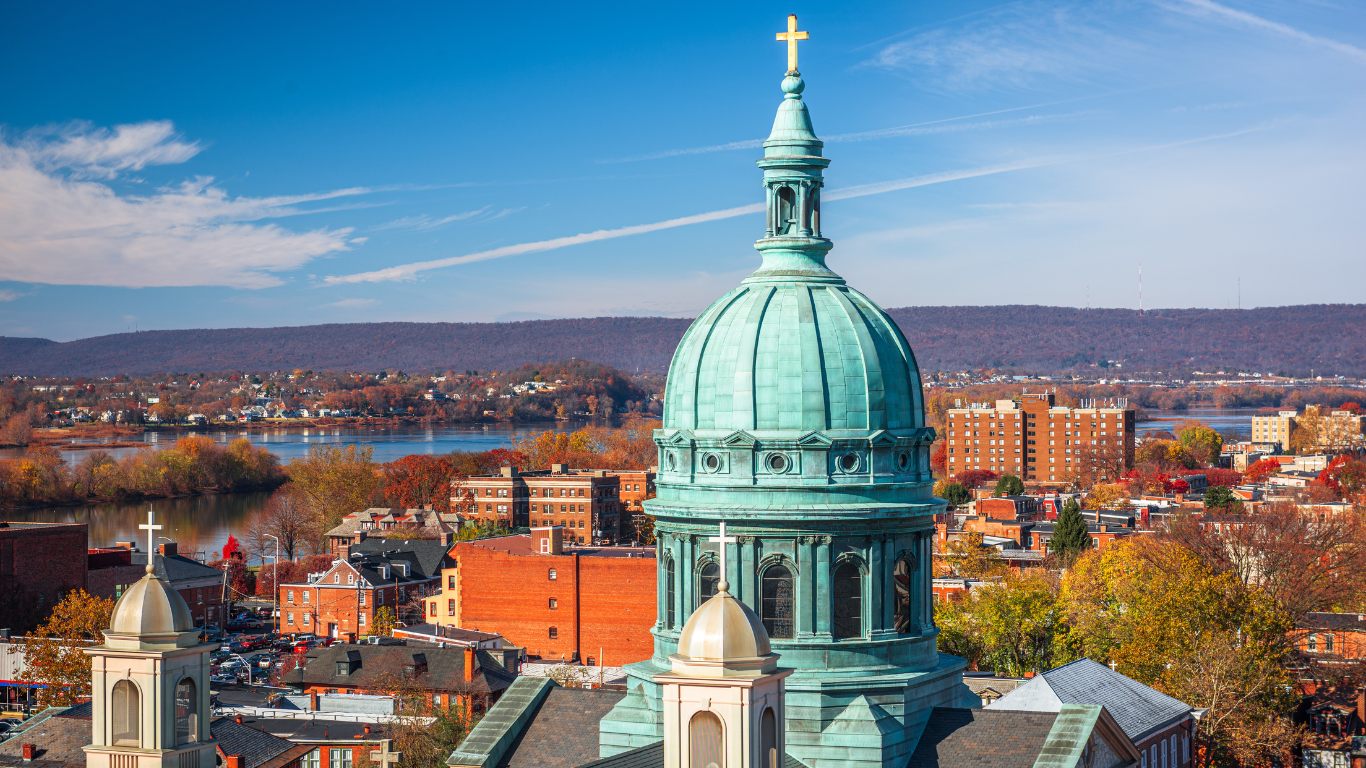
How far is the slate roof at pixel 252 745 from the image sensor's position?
58.5 meters

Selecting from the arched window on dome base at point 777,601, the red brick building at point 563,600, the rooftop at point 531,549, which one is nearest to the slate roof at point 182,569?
the rooftop at point 531,549

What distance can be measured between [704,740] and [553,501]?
148984 mm

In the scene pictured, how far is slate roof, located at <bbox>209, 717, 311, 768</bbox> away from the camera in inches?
2302

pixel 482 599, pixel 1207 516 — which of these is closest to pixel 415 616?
pixel 482 599

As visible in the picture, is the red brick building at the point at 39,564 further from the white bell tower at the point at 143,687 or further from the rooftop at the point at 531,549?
the white bell tower at the point at 143,687

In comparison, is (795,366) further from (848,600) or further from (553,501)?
(553,501)

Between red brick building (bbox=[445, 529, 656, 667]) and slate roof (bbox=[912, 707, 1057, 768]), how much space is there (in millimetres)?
67039

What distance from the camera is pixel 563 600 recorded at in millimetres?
106188

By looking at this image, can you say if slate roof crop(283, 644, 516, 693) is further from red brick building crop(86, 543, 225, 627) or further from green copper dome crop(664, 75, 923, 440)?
green copper dome crop(664, 75, 923, 440)

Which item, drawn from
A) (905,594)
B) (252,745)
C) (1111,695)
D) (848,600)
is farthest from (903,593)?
(252,745)

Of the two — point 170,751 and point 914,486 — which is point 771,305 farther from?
point 170,751

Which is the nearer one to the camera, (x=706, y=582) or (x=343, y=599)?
(x=706, y=582)

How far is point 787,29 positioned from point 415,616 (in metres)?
88.3

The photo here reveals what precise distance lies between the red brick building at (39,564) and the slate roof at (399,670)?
33.1 meters
